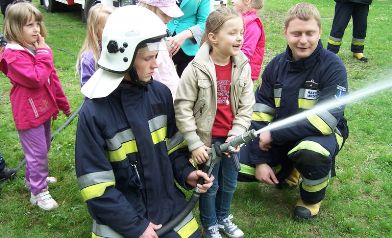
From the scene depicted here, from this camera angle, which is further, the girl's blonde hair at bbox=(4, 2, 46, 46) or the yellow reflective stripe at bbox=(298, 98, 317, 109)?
the yellow reflective stripe at bbox=(298, 98, 317, 109)

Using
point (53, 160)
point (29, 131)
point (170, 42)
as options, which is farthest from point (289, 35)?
point (53, 160)

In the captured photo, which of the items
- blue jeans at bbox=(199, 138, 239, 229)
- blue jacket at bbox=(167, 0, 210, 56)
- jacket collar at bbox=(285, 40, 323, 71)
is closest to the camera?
blue jeans at bbox=(199, 138, 239, 229)

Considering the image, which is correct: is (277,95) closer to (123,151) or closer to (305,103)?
(305,103)

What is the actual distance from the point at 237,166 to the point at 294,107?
0.95 meters

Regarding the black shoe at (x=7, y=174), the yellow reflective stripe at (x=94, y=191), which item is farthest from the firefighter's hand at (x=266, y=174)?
the black shoe at (x=7, y=174)

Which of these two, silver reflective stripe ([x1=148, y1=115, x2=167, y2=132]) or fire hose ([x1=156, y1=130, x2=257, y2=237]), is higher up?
silver reflective stripe ([x1=148, y1=115, x2=167, y2=132])

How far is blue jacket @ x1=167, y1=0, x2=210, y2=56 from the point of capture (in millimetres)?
4766

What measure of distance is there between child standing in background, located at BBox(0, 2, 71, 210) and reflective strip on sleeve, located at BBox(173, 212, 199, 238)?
1.74 meters

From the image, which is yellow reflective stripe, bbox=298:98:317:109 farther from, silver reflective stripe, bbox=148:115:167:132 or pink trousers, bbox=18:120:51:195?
pink trousers, bbox=18:120:51:195

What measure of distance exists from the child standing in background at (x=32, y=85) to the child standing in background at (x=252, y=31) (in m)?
2.07

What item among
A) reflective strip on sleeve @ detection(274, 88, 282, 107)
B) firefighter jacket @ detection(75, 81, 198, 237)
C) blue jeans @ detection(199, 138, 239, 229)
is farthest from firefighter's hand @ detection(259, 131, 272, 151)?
firefighter jacket @ detection(75, 81, 198, 237)

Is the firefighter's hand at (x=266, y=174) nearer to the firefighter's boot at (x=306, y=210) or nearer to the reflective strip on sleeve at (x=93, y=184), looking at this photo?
the firefighter's boot at (x=306, y=210)

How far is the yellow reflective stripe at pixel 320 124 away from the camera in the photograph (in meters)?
4.08

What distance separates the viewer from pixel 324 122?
4.07m
